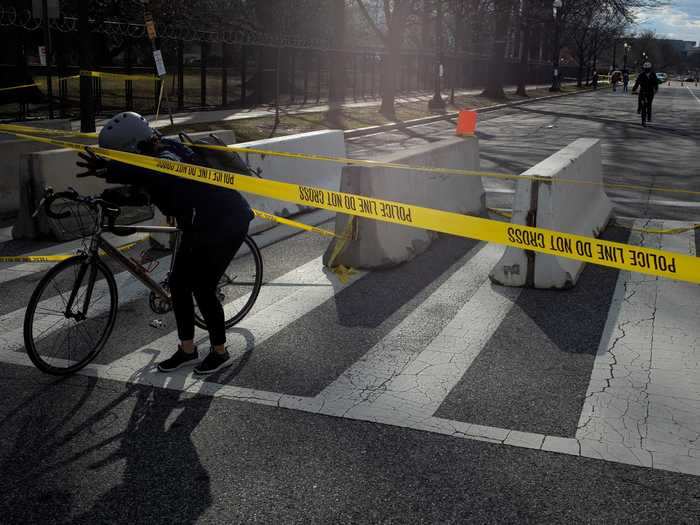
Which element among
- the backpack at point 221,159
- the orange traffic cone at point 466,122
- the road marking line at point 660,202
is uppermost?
the backpack at point 221,159

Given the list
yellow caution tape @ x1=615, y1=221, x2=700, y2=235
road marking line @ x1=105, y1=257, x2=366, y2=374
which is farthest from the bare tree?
road marking line @ x1=105, y1=257, x2=366, y2=374

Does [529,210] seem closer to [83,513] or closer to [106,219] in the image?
[106,219]

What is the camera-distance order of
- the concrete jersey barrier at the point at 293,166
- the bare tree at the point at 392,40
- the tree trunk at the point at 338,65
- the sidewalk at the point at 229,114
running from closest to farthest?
the concrete jersey barrier at the point at 293,166 → the sidewalk at the point at 229,114 → the tree trunk at the point at 338,65 → the bare tree at the point at 392,40

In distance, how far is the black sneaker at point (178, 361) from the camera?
203 inches

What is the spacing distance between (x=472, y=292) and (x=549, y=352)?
1540 millimetres

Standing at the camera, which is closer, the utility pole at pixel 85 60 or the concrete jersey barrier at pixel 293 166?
the concrete jersey barrier at pixel 293 166

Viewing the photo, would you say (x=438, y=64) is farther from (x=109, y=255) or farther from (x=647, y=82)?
(x=109, y=255)

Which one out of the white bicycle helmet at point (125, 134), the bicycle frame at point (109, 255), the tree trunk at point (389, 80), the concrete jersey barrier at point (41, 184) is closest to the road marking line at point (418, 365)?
the bicycle frame at point (109, 255)

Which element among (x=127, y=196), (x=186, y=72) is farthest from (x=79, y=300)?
(x=186, y=72)

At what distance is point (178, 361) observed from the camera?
5188 mm

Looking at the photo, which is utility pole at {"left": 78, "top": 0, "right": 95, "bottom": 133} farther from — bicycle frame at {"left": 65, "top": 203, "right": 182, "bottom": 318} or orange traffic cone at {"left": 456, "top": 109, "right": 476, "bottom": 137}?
bicycle frame at {"left": 65, "top": 203, "right": 182, "bottom": 318}

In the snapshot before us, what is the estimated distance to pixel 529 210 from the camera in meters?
7.15

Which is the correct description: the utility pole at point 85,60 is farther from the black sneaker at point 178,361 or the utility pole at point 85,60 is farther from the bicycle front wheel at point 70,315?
the black sneaker at point 178,361

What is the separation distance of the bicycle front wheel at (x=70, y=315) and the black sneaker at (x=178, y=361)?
19.3 inches
